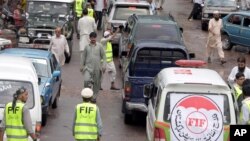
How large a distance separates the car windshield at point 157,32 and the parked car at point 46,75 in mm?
3004

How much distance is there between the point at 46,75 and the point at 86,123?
18.6ft

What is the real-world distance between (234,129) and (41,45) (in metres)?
14.0

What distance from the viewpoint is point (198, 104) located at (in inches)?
474

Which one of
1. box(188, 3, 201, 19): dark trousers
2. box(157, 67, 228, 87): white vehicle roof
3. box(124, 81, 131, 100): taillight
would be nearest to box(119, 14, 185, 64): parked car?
box(124, 81, 131, 100): taillight

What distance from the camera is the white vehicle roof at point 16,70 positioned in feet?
47.3

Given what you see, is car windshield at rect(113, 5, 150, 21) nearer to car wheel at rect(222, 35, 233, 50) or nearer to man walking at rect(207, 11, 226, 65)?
man walking at rect(207, 11, 226, 65)

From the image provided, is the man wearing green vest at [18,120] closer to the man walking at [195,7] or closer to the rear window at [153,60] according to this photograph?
the rear window at [153,60]

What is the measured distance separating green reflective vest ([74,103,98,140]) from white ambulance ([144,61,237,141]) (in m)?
0.97

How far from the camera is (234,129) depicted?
1152 centimetres

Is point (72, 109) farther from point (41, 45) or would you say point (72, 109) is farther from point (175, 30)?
point (41, 45)

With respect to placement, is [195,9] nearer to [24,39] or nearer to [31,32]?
[31,32]

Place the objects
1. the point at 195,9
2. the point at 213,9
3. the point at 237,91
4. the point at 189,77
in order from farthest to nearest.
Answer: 1. the point at 195,9
2. the point at 213,9
3. the point at 237,91
4. the point at 189,77

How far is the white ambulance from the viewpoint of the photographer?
1195cm

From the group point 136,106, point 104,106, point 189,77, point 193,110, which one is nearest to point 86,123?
point 193,110
